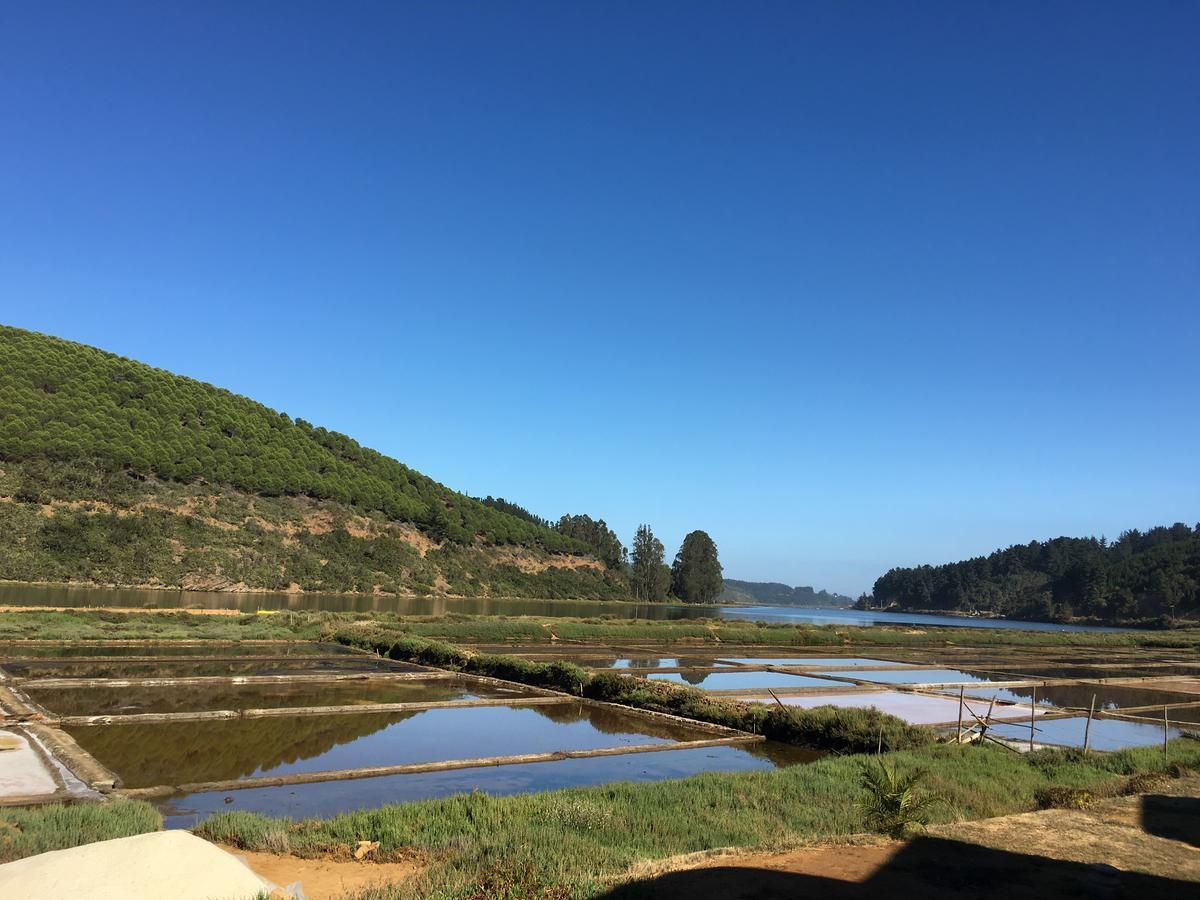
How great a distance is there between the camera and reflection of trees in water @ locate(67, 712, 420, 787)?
11625 mm

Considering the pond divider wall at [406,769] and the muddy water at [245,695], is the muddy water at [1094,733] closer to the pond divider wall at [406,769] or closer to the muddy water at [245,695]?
the pond divider wall at [406,769]

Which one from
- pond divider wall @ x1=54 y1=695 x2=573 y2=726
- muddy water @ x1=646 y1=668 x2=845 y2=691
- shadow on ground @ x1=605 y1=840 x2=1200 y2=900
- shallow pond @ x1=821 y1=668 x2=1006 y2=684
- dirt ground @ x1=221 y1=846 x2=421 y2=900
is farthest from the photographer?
shallow pond @ x1=821 y1=668 x2=1006 y2=684

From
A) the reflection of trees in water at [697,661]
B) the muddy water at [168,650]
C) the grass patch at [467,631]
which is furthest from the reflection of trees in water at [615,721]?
the grass patch at [467,631]

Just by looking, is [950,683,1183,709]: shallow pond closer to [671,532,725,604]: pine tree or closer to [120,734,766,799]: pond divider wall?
[120,734,766,799]: pond divider wall

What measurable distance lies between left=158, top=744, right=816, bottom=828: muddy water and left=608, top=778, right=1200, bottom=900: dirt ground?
5.33 m

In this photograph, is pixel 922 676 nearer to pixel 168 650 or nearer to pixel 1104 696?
pixel 1104 696

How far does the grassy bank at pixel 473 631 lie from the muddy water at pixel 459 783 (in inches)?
771

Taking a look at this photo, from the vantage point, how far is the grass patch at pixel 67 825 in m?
6.82

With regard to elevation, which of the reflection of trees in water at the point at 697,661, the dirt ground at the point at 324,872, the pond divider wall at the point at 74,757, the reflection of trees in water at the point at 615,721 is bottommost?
the reflection of trees in water at the point at 697,661

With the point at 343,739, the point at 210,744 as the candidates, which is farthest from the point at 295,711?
the point at 210,744

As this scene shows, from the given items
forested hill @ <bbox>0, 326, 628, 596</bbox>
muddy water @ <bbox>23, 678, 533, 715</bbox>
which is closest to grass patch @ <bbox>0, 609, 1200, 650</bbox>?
muddy water @ <bbox>23, 678, 533, 715</bbox>

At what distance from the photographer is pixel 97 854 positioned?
5270 mm

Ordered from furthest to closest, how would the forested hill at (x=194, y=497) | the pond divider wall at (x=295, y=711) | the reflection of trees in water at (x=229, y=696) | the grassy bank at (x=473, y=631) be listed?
the forested hill at (x=194, y=497)
the grassy bank at (x=473, y=631)
the reflection of trees in water at (x=229, y=696)
the pond divider wall at (x=295, y=711)

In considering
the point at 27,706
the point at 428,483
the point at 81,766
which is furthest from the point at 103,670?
the point at 428,483
